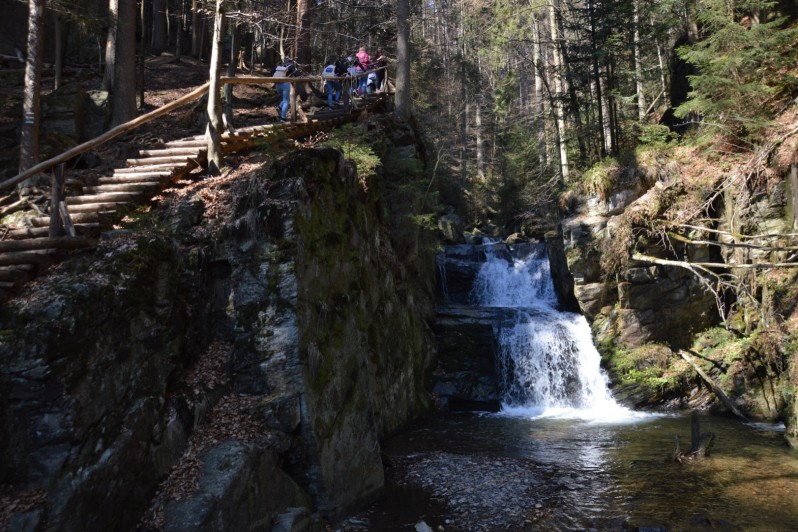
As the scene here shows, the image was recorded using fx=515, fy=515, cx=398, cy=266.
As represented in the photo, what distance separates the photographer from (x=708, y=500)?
25.7ft

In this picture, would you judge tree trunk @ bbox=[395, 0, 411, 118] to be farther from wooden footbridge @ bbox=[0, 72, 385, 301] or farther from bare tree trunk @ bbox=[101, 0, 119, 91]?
bare tree trunk @ bbox=[101, 0, 119, 91]

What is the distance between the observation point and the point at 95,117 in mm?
15750

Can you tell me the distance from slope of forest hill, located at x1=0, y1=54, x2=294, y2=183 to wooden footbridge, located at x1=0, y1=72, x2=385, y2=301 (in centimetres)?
156

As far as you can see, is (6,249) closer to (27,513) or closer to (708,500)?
(27,513)

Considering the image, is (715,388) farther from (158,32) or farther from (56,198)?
(158,32)

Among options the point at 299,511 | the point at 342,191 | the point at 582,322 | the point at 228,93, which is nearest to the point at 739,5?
the point at 582,322

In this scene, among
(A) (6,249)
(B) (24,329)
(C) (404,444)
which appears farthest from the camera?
(C) (404,444)

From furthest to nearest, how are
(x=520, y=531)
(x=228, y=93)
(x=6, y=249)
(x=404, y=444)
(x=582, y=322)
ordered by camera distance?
(x=582, y=322) < (x=228, y=93) < (x=404, y=444) < (x=520, y=531) < (x=6, y=249)

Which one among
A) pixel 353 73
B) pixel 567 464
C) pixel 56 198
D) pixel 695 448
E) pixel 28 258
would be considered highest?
pixel 353 73

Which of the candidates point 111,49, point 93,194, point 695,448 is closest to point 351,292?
point 93,194

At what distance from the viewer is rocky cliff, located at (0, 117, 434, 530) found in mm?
4809

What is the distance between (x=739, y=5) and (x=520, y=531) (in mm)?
14922

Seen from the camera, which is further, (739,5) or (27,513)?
(739,5)

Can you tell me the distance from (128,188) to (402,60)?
10.9 meters
